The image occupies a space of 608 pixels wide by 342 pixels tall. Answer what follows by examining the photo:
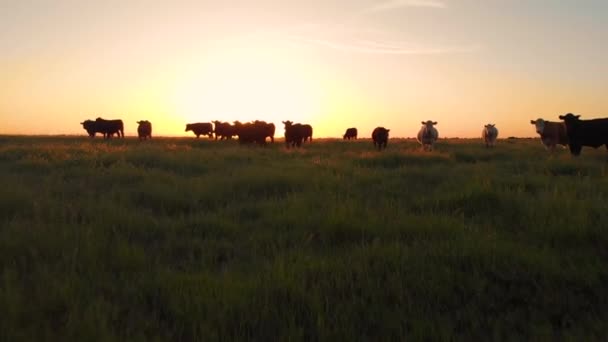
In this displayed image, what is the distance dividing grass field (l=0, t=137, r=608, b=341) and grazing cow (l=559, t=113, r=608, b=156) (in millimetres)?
11359

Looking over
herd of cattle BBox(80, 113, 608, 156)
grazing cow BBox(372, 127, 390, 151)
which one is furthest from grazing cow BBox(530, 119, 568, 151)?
grazing cow BBox(372, 127, 390, 151)

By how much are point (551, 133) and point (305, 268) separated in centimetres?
2183

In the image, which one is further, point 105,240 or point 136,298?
point 105,240

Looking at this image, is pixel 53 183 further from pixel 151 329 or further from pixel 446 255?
pixel 446 255

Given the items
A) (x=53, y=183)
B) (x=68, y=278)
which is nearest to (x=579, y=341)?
(x=68, y=278)

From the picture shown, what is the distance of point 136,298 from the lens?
336 cm

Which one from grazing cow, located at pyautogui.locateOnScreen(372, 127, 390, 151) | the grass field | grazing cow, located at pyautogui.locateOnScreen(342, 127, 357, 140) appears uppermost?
grazing cow, located at pyautogui.locateOnScreen(342, 127, 357, 140)

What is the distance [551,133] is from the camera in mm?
21203

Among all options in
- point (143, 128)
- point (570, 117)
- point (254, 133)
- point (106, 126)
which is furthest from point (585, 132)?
point (106, 126)

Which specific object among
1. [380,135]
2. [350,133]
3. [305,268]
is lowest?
[305,268]

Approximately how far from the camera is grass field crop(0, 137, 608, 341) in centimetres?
296

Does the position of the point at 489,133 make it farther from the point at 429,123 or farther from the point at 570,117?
the point at 570,117

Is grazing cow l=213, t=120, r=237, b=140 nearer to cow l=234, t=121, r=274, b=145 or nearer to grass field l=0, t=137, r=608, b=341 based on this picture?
cow l=234, t=121, r=274, b=145

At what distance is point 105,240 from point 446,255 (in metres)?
3.73
